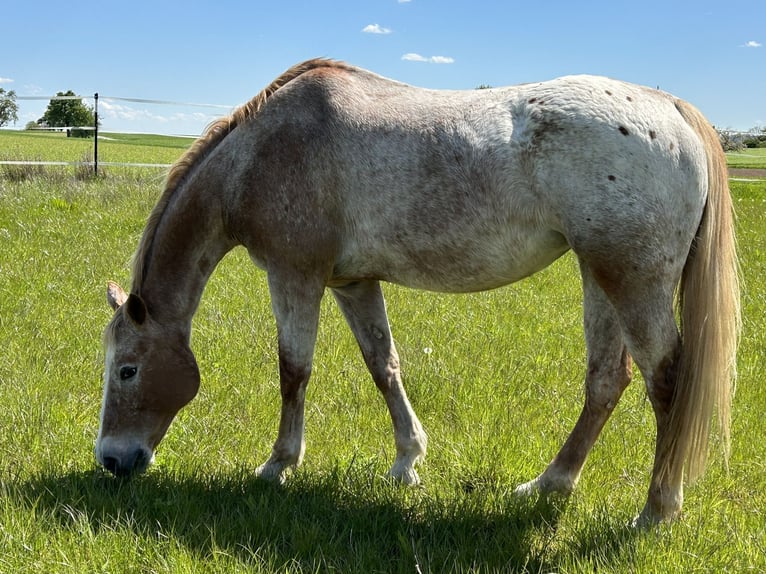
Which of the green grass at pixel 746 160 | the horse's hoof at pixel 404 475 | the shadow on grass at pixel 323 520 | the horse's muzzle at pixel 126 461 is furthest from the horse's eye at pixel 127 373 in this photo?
the green grass at pixel 746 160

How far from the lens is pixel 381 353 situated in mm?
4168

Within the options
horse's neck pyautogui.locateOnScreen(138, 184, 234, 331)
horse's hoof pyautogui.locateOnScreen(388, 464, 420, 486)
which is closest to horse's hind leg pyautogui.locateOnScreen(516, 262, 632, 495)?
horse's hoof pyautogui.locateOnScreen(388, 464, 420, 486)

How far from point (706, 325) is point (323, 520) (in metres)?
1.95

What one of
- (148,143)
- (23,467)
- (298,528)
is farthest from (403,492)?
(148,143)

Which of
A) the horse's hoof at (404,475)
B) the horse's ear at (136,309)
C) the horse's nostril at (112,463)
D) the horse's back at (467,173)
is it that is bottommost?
the horse's hoof at (404,475)

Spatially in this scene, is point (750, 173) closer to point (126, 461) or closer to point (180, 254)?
point (180, 254)

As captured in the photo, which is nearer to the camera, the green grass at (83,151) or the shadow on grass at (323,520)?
the shadow on grass at (323,520)

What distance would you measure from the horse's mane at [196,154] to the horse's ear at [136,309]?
0.94 feet

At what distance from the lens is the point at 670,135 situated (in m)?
3.05

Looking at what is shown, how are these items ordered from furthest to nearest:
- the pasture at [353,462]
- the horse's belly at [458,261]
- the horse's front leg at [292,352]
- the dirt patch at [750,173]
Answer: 1. the dirt patch at [750,173]
2. the horse's front leg at [292,352]
3. the horse's belly at [458,261]
4. the pasture at [353,462]

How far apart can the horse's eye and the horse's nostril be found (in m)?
0.41

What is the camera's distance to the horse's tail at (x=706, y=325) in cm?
309

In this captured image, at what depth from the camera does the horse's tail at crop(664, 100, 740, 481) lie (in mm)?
3086

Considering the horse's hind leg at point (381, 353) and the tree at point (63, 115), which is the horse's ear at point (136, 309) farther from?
the tree at point (63, 115)
